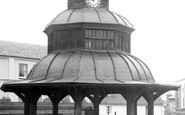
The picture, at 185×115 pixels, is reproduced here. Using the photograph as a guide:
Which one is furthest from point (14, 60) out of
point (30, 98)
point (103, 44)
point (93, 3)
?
point (103, 44)

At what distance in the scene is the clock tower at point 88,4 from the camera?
23.7m

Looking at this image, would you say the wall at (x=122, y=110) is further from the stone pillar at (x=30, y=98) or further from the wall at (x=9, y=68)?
the stone pillar at (x=30, y=98)

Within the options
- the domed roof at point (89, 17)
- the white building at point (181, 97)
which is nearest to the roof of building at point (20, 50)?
the white building at point (181, 97)

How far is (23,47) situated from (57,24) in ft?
121

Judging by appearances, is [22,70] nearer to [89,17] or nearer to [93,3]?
[93,3]

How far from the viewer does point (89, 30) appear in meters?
22.5

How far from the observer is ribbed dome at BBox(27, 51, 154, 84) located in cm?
1997

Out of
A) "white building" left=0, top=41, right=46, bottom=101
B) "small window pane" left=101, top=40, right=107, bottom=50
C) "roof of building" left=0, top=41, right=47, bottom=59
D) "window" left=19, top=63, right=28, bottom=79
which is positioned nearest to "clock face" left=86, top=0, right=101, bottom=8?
"small window pane" left=101, top=40, right=107, bottom=50

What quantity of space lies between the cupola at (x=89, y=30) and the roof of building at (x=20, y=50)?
108ft

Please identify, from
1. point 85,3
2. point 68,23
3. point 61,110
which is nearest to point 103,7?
point 85,3

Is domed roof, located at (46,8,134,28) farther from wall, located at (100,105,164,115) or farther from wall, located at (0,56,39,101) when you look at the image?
wall, located at (100,105,164,115)

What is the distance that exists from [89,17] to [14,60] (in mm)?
35066

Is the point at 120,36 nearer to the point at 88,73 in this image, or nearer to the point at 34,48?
the point at 88,73

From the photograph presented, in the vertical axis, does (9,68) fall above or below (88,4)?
below
